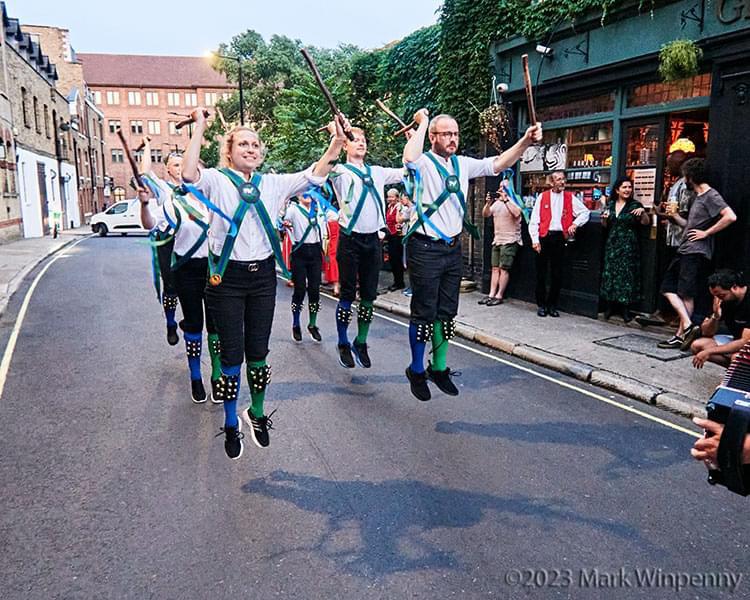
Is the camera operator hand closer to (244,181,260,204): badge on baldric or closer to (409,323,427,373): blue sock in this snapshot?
(244,181,260,204): badge on baldric

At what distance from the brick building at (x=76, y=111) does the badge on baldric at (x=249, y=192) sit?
42.6m

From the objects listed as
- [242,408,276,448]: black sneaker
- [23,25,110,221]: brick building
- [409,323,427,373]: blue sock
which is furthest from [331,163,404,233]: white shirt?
[23,25,110,221]: brick building

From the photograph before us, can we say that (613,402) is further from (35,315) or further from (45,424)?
(35,315)

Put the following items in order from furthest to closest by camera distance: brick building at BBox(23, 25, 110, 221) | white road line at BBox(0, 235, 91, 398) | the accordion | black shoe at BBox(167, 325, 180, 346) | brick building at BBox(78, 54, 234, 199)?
brick building at BBox(78, 54, 234, 199), brick building at BBox(23, 25, 110, 221), black shoe at BBox(167, 325, 180, 346), white road line at BBox(0, 235, 91, 398), the accordion

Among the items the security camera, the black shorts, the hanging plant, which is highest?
the security camera

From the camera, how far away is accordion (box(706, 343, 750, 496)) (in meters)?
2.00

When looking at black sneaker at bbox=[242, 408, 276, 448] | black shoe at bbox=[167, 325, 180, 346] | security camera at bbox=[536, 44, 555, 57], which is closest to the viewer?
black sneaker at bbox=[242, 408, 276, 448]

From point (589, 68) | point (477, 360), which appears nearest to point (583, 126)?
point (589, 68)

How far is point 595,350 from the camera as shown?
757cm

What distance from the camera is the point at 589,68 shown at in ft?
31.7

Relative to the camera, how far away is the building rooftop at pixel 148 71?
7875 centimetres

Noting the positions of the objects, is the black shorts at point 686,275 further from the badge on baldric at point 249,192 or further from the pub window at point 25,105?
the pub window at point 25,105

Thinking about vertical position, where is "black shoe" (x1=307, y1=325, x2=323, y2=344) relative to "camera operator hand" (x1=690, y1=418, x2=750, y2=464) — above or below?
below

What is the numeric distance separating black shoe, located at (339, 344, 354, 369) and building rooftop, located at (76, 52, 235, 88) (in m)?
78.5
